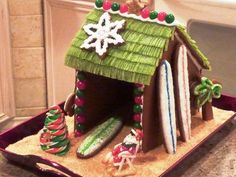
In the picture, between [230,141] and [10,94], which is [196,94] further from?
[10,94]

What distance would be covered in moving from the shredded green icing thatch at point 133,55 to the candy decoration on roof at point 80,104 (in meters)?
0.04

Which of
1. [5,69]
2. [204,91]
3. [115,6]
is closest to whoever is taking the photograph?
[115,6]

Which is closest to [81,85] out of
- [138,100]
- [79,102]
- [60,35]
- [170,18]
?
[79,102]

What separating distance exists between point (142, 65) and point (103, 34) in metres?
0.12

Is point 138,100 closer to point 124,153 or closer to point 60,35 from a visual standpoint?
point 124,153

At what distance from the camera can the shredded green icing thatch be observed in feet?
3.28

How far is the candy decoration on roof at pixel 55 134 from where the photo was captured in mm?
1014

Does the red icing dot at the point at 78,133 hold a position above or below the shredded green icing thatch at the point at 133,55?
→ below

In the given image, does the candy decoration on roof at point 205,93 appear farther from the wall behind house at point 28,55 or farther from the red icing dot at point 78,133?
the wall behind house at point 28,55

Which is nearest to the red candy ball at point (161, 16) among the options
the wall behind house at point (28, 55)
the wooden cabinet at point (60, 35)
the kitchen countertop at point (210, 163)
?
the kitchen countertop at point (210, 163)

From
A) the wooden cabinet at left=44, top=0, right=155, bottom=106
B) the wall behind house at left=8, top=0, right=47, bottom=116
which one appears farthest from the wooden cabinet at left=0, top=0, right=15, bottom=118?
the wooden cabinet at left=44, top=0, right=155, bottom=106

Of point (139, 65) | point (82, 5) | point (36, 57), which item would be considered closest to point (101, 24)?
point (139, 65)

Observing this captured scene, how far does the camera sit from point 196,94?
46.6 inches

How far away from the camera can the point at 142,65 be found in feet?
3.27
